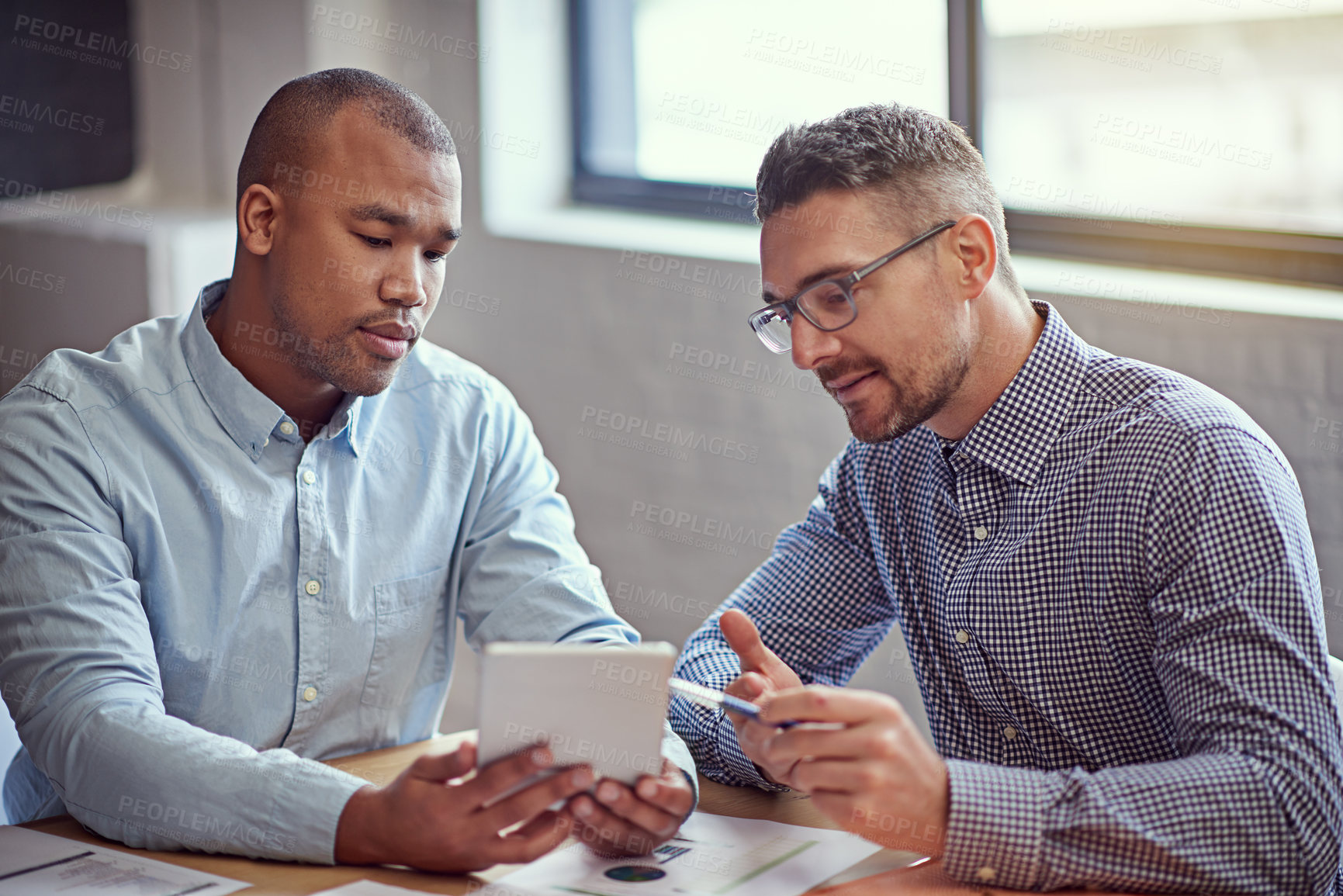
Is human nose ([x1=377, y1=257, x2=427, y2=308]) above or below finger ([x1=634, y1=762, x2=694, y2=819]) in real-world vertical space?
above

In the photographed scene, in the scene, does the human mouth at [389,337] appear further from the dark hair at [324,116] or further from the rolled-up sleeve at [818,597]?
the rolled-up sleeve at [818,597]

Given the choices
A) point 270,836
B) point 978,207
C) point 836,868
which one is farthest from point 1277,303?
point 270,836

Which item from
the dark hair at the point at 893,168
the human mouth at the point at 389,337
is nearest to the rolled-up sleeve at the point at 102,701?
the human mouth at the point at 389,337

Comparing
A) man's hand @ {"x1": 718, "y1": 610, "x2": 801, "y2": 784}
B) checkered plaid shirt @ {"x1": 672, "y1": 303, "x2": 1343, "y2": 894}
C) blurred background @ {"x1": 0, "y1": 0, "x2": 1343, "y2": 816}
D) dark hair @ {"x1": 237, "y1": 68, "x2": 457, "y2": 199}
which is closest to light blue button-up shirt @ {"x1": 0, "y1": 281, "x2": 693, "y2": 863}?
man's hand @ {"x1": 718, "y1": 610, "x2": 801, "y2": 784}

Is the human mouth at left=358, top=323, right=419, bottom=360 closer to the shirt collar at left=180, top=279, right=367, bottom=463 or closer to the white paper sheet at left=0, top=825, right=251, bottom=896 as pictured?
the shirt collar at left=180, top=279, right=367, bottom=463

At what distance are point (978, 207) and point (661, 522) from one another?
1651mm

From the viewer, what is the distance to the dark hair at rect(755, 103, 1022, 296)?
156 centimetres

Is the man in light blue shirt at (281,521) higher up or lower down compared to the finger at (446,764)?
higher up

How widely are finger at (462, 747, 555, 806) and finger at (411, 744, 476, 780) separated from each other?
0.02m

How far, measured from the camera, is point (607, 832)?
1.32 meters

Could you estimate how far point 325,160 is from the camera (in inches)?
67.2

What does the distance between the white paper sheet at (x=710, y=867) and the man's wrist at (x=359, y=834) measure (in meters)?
0.13

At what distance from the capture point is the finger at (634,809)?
1274 mm

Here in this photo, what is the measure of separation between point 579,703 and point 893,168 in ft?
2.57
